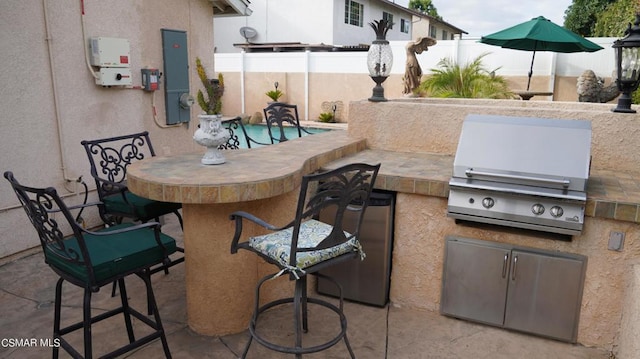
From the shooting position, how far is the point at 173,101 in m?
5.45

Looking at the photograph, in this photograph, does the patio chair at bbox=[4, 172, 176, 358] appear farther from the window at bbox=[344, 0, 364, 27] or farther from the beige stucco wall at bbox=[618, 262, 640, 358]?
the window at bbox=[344, 0, 364, 27]

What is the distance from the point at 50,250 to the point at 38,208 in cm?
29

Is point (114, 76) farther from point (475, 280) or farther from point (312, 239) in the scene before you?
point (475, 280)

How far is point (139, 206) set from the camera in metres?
3.19

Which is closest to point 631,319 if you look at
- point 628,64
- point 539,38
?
point 628,64

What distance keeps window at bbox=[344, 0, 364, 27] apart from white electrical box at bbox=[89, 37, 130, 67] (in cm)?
1344

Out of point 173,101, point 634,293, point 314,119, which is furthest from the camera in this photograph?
point 314,119

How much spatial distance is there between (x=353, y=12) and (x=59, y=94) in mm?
14954

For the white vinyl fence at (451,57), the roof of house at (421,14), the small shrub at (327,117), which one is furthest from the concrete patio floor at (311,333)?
the roof of house at (421,14)

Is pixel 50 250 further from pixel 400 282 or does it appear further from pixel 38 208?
pixel 400 282

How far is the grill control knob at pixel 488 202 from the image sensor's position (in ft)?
9.02

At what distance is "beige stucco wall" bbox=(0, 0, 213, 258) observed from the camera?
12.7ft

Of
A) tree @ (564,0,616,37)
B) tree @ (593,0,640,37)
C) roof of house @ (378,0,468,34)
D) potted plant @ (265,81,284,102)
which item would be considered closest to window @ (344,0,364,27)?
roof of house @ (378,0,468,34)

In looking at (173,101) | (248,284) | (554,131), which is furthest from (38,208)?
(173,101)
